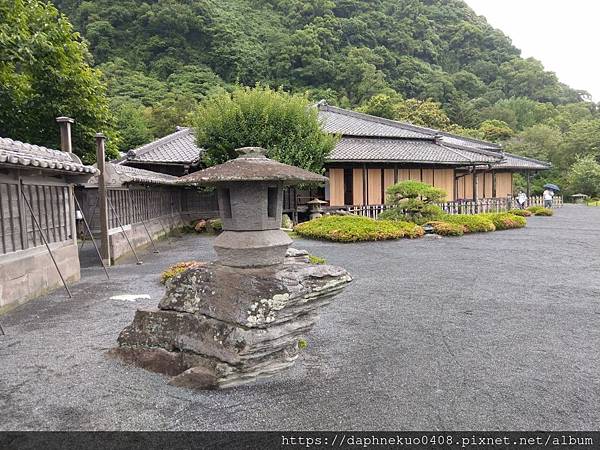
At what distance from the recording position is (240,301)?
14.5 ft

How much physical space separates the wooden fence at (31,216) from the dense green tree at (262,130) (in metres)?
8.11

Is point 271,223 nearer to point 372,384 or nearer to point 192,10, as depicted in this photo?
point 372,384

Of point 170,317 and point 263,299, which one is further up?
point 263,299

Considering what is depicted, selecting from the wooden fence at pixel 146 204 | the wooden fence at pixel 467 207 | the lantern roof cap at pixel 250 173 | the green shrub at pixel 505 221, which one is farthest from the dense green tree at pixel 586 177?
the lantern roof cap at pixel 250 173

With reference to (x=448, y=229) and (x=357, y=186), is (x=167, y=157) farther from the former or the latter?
Result: (x=448, y=229)

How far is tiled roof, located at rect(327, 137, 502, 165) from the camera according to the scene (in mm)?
21781

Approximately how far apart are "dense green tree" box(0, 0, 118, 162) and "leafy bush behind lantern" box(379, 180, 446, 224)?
12.7m

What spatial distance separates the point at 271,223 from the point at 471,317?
3.86 meters

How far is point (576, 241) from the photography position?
51.1 feet

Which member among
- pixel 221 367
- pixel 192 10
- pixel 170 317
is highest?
pixel 192 10

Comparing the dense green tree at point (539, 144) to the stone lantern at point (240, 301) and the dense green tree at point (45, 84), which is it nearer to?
the dense green tree at point (45, 84)

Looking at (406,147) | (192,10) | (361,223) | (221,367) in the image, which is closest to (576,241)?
(361,223)

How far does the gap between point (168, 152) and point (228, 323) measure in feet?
59.8

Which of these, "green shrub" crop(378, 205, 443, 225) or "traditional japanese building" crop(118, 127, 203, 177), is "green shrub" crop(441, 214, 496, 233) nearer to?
"green shrub" crop(378, 205, 443, 225)
